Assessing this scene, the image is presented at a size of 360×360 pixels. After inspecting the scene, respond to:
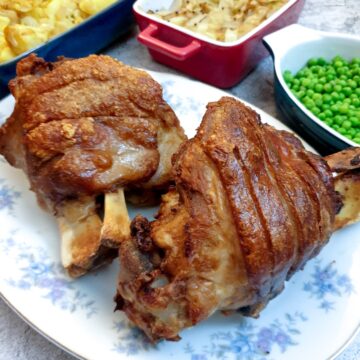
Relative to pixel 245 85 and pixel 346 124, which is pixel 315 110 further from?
pixel 245 85

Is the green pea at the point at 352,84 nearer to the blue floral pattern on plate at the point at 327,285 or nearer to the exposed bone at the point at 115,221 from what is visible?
the blue floral pattern on plate at the point at 327,285

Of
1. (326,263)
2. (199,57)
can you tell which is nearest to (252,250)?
(326,263)

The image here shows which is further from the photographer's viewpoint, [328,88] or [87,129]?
[328,88]

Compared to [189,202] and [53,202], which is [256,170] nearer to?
[189,202]

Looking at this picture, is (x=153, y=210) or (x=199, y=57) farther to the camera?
(x=199, y=57)

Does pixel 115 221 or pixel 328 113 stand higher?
pixel 115 221

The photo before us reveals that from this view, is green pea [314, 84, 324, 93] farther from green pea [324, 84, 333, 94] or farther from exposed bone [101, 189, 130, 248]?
exposed bone [101, 189, 130, 248]

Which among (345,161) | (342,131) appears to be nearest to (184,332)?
(345,161)
